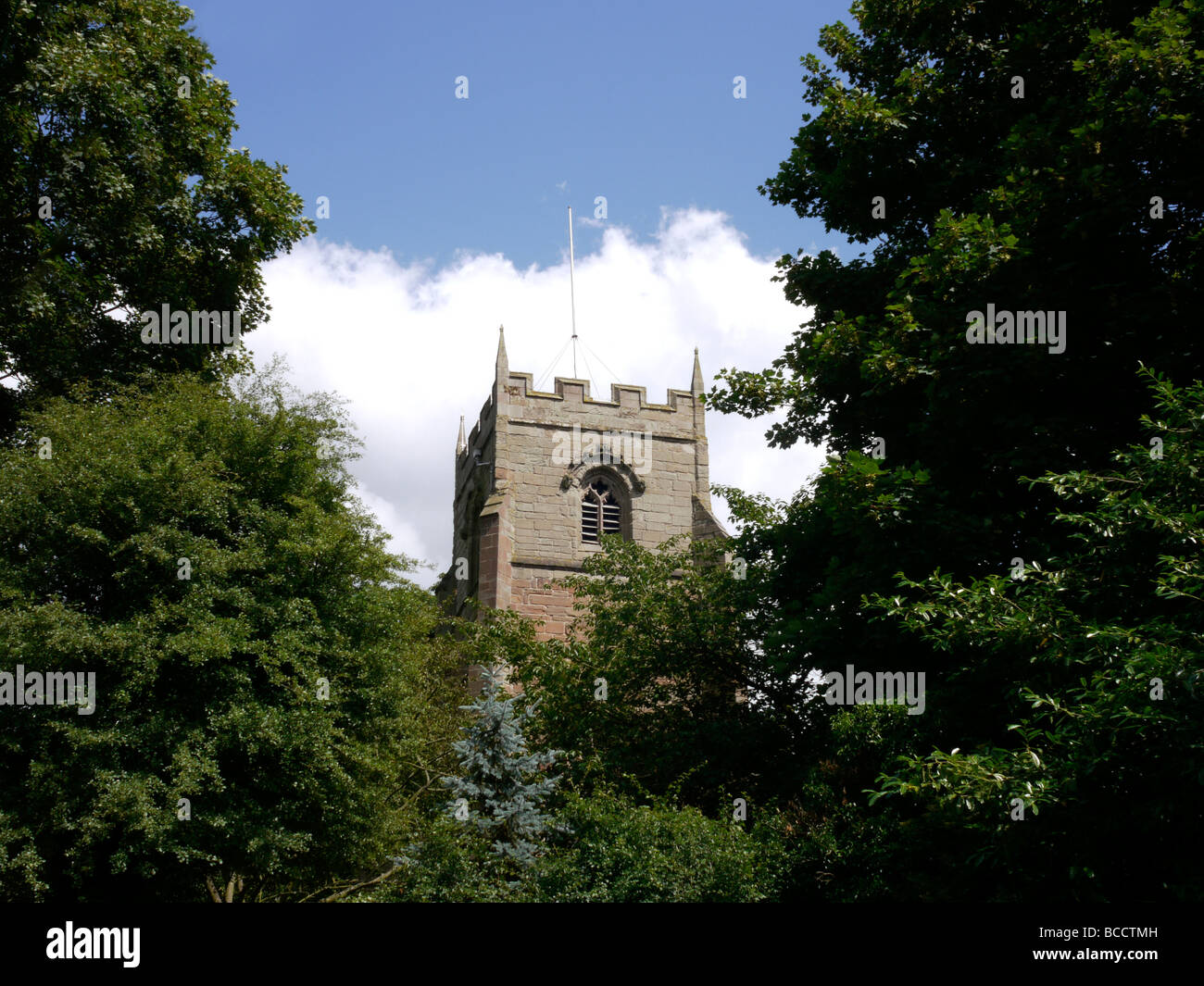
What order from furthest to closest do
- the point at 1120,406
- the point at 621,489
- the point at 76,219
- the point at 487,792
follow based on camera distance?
the point at 621,489
the point at 76,219
the point at 487,792
the point at 1120,406

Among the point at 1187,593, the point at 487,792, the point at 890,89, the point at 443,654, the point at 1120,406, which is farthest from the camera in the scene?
the point at 443,654

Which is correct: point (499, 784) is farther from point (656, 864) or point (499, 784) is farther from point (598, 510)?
point (598, 510)

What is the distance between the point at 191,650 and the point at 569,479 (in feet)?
66.2

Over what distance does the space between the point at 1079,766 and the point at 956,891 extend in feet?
7.56

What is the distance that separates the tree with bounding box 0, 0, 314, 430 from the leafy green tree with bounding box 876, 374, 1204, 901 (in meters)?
14.1

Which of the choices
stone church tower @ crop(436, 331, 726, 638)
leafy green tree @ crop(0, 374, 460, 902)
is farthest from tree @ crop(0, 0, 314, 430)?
stone church tower @ crop(436, 331, 726, 638)

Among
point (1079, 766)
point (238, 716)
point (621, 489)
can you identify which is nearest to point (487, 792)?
point (238, 716)

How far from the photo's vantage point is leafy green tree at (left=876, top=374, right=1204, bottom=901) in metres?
6.71

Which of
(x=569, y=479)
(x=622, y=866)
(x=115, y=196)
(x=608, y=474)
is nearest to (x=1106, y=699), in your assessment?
(x=622, y=866)

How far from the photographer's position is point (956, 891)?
8.59 meters

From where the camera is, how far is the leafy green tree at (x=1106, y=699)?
671 cm

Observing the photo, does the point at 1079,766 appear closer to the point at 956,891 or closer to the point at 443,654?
the point at 956,891

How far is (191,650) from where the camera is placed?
13602mm

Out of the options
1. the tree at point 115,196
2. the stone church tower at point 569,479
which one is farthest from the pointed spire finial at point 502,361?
the tree at point 115,196
